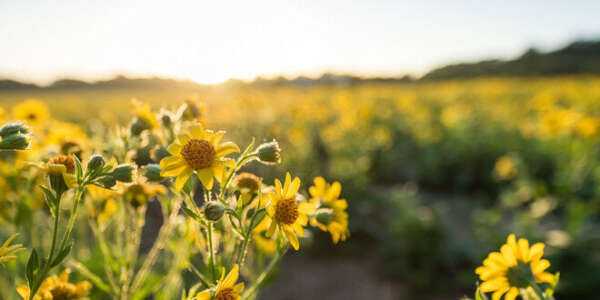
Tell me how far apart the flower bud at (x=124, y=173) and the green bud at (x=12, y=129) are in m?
0.27

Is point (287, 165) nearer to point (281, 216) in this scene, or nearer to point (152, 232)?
point (152, 232)

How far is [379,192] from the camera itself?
5.14 m

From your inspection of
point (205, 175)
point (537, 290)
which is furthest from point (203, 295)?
point (537, 290)

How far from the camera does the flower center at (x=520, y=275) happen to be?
0.90 metres

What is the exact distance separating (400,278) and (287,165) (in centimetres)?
177

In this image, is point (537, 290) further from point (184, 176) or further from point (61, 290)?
point (61, 290)

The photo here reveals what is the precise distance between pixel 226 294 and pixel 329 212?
35 centimetres

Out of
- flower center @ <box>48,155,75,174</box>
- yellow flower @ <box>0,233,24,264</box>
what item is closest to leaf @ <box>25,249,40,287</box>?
yellow flower @ <box>0,233,24,264</box>

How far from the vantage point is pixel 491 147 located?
5.81 metres

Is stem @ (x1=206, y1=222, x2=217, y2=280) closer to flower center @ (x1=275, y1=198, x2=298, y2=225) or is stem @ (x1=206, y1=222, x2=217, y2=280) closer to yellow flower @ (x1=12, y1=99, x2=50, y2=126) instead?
flower center @ (x1=275, y1=198, x2=298, y2=225)

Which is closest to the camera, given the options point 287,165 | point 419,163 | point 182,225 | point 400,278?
point 182,225

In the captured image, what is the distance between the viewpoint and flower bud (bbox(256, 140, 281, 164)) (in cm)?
96

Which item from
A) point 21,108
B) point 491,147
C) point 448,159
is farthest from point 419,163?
point 21,108

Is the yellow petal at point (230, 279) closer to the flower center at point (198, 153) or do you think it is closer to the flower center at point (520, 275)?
the flower center at point (198, 153)
